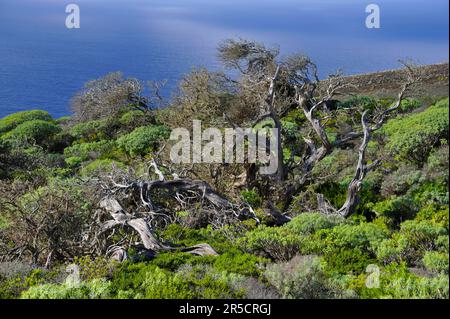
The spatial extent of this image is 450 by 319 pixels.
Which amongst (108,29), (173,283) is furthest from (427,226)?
(108,29)

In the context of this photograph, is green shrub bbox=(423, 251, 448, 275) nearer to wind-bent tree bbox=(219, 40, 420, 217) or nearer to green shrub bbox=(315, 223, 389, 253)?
green shrub bbox=(315, 223, 389, 253)

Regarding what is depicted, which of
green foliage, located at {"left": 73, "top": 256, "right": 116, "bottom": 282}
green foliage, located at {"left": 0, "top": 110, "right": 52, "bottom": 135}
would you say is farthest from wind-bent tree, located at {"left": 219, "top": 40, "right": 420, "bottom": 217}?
green foliage, located at {"left": 0, "top": 110, "right": 52, "bottom": 135}

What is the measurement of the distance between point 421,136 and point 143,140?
7909 mm

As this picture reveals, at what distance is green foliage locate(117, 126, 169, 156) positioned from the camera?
15664mm

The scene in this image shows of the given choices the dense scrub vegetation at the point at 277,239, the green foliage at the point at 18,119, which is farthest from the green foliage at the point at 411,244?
the green foliage at the point at 18,119

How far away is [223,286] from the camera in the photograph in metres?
5.29

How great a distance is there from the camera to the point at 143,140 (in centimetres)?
1579

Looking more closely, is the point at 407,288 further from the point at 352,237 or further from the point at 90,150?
the point at 90,150

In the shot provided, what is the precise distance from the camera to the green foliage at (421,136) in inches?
400

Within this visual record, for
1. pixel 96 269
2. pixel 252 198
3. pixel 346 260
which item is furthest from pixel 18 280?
pixel 252 198

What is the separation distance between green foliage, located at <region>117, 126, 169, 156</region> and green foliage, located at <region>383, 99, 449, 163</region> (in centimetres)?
666

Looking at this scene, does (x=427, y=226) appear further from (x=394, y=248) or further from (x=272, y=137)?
(x=272, y=137)

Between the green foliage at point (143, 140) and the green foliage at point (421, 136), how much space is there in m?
6.66

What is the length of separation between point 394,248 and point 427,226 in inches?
28.4
